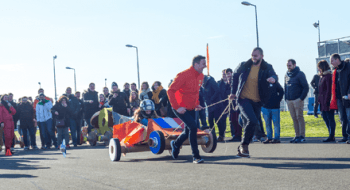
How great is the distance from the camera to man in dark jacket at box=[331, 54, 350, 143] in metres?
10.6

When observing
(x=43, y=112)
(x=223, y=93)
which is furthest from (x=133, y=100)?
(x=223, y=93)

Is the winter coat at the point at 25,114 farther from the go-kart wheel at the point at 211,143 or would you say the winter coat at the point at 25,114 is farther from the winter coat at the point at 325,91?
the winter coat at the point at 325,91

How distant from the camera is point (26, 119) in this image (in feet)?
54.2

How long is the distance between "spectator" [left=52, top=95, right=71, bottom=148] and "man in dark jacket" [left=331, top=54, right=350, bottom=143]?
917cm

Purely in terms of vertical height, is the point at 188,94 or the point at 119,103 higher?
the point at 188,94

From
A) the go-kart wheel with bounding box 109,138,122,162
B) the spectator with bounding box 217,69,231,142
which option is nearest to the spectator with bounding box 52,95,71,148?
the spectator with bounding box 217,69,231,142

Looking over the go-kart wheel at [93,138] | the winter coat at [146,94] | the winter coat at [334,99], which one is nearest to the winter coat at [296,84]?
the winter coat at [334,99]

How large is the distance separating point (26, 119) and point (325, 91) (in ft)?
34.6

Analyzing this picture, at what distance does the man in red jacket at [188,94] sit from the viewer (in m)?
8.06

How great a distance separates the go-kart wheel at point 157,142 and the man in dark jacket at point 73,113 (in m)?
8.14

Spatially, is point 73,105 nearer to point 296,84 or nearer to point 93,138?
point 93,138

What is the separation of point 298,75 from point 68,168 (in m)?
6.62

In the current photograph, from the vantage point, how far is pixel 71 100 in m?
16.6

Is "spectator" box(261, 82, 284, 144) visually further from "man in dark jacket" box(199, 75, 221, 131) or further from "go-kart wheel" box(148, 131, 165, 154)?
"go-kart wheel" box(148, 131, 165, 154)
